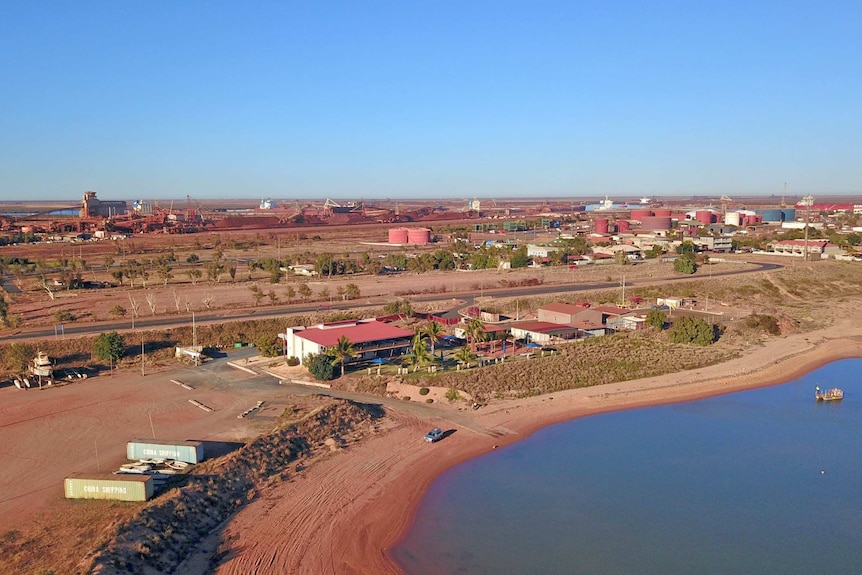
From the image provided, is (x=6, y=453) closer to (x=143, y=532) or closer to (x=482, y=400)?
(x=143, y=532)

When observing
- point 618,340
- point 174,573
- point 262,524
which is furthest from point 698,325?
point 174,573

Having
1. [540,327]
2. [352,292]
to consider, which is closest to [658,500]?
[540,327]

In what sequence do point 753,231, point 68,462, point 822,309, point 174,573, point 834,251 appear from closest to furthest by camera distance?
point 174,573
point 68,462
point 822,309
point 834,251
point 753,231

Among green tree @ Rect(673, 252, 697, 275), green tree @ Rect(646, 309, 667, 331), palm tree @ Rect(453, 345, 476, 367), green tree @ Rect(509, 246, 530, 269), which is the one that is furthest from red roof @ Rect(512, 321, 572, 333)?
green tree @ Rect(673, 252, 697, 275)

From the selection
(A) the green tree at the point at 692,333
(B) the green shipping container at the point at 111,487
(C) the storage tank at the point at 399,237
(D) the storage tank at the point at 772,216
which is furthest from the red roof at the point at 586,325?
(D) the storage tank at the point at 772,216

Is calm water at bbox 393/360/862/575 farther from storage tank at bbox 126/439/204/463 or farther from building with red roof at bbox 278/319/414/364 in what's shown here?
building with red roof at bbox 278/319/414/364
